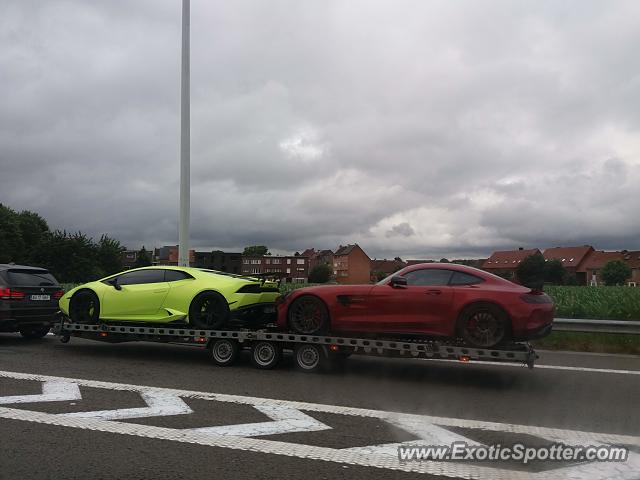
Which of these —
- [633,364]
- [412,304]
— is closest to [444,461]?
[412,304]

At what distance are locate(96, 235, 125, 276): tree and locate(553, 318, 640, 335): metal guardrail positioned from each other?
201ft

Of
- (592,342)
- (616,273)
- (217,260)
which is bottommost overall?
(592,342)

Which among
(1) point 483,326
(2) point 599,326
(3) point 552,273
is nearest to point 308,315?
(1) point 483,326

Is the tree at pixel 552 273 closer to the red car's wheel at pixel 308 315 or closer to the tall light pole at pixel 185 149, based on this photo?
the red car's wheel at pixel 308 315

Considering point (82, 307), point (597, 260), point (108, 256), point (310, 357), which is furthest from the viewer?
point (597, 260)

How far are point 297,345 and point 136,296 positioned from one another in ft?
10.0

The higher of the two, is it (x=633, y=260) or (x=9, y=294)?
(x=633, y=260)

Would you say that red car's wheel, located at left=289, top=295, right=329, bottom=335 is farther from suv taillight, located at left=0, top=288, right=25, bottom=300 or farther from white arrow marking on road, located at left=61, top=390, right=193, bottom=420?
suv taillight, located at left=0, top=288, right=25, bottom=300

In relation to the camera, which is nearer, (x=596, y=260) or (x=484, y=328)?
(x=484, y=328)

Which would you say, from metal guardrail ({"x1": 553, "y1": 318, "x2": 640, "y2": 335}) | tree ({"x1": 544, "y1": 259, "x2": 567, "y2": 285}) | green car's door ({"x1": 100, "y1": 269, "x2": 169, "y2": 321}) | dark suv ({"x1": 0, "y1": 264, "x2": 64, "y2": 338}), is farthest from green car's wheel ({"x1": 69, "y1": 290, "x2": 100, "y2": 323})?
metal guardrail ({"x1": 553, "y1": 318, "x2": 640, "y2": 335})

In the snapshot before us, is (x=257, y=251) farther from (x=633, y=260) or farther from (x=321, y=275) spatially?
(x=633, y=260)

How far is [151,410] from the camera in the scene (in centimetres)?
600

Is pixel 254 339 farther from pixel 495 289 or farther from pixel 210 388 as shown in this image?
pixel 495 289

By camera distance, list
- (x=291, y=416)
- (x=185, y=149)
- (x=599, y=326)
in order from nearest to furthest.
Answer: (x=291, y=416)
(x=599, y=326)
(x=185, y=149)
